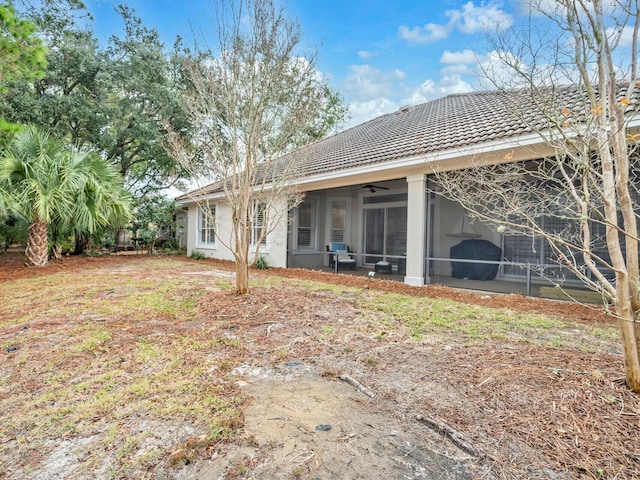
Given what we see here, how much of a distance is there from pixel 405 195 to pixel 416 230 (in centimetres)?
368

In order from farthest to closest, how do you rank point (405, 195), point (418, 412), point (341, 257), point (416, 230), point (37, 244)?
point (341, 257), point (405, 195), point (37, 244), point (416, 230), point (418, 412)

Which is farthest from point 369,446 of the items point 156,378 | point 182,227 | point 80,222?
point 182,227

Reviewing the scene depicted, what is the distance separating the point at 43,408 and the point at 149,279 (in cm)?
635

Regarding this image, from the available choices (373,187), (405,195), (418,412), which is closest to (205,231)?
(373,187)

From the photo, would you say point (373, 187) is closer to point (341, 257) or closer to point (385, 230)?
point (385, 230)

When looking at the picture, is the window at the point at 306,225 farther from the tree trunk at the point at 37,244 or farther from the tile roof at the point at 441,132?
the tree trunk at the point at 37,244

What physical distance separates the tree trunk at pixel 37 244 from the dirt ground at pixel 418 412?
7.38 m

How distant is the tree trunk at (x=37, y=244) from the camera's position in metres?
9.96

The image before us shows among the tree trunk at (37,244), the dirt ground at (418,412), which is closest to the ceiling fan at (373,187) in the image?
the dirt ground at (418,412)

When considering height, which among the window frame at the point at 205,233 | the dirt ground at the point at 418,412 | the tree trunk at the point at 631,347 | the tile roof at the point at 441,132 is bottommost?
the dirt ground at the point at 418,412

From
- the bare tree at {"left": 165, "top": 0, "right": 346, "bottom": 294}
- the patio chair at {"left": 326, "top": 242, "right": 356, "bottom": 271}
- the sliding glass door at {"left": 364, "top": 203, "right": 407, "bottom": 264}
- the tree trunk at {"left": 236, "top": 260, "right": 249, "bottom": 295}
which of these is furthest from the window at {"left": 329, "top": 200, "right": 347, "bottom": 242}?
the tree trunk at {"left": 236, "top": 260, "right": 249, "bottom": 295}

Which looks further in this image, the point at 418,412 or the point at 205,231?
the point at 205,231

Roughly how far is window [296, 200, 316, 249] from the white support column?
→ 4947 millimetres

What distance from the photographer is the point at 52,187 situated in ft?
30.0
